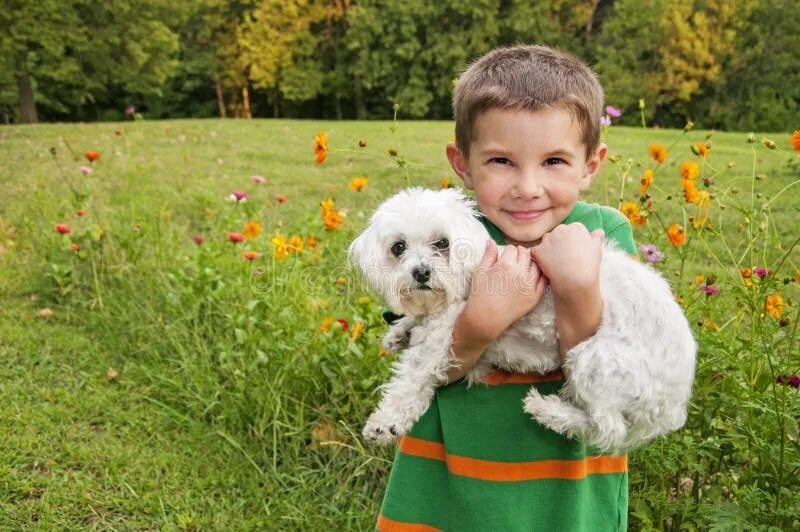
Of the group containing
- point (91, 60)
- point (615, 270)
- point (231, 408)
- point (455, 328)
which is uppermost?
point (91, 60)

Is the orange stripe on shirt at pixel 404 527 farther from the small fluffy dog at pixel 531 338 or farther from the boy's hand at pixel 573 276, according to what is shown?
the boy's hand at pixel 573 276

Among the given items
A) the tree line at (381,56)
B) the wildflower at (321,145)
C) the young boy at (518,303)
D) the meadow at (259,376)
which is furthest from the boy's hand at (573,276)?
the tree line at (381,56)

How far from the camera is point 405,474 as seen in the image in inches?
70.2

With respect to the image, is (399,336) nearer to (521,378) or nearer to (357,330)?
(521,378)

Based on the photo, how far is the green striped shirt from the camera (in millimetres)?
1662

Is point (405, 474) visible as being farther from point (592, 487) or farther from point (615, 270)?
point (615, 270)

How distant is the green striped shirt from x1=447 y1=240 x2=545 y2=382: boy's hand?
0.52ft

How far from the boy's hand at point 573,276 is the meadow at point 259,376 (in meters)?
0.63

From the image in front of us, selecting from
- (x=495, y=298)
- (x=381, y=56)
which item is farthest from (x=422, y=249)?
(x=381, y=56)

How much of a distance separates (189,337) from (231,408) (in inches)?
27.8

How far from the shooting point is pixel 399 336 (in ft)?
6.19

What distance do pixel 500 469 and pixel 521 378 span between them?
9.8 inches

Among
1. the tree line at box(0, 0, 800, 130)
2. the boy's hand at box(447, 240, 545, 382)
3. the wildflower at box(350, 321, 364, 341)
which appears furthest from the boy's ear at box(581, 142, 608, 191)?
the tree line at box(0, 0, 800, 130)

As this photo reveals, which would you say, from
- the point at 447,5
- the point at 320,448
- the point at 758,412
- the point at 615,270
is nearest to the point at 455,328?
the point at 615,270
